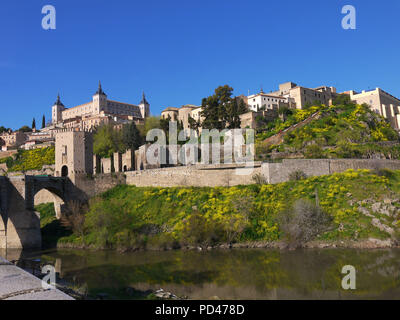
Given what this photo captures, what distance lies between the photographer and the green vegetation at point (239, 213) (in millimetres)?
23750

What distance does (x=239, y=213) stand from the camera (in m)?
26.1

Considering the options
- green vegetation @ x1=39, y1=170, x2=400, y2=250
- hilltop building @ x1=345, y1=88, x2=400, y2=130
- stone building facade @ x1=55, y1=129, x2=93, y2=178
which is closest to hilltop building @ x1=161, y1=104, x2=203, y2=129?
hilltop building @ x1=345, y1=88, x2=400, y2=130

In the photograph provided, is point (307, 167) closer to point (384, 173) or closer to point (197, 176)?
point (384, 173)

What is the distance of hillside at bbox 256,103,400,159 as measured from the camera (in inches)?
1453

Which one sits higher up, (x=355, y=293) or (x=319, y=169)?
(x=319, y=169)

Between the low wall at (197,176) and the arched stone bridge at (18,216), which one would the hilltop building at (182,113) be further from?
the arched stone bridge at (18,216)

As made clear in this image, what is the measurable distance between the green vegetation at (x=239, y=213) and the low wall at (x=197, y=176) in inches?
44.1

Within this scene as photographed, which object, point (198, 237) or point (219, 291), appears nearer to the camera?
point (219, 291)

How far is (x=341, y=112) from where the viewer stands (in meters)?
51.2

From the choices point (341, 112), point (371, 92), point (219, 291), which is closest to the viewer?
point (219, 291)

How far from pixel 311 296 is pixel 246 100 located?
56282 millimetres

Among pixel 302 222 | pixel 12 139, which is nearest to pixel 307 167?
pixel 302 222

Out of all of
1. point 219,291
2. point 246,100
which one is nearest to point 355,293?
point 219,291

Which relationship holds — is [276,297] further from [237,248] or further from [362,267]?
[237,248]
